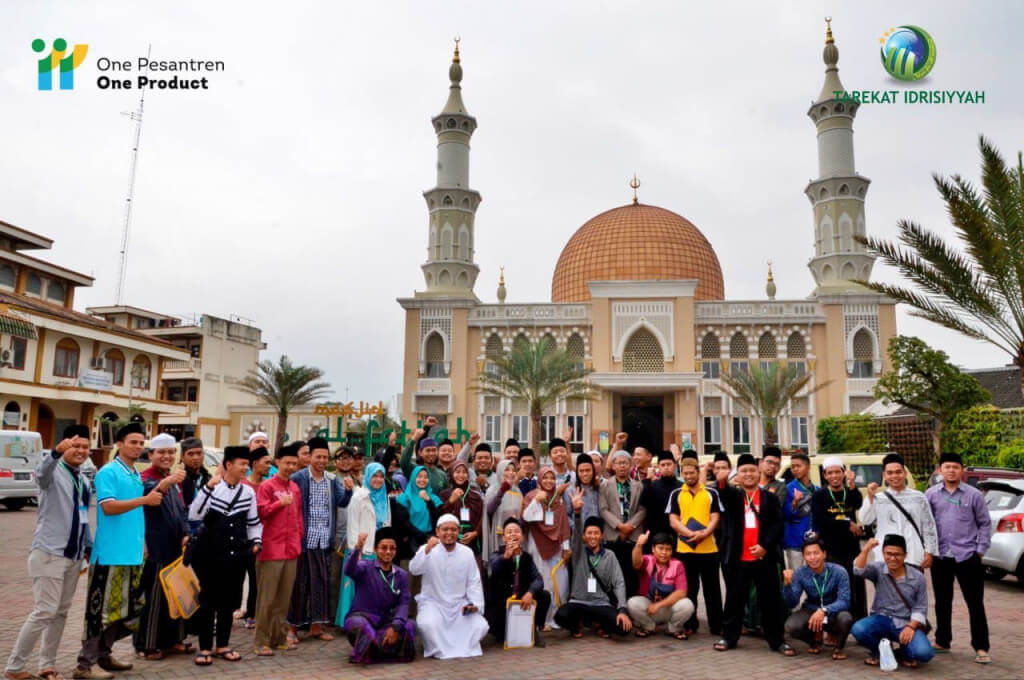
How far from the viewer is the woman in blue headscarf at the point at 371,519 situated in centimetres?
664

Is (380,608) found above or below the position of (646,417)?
below

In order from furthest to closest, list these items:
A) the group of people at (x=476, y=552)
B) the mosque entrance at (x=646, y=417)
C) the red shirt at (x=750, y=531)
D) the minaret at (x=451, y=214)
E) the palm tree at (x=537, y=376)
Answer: the minaret at (x=451, y=214) → the mosque entrance at (x=646, y=417) → the palm tree at (x=537, y=376) → the red shirt at (x=750, y=531) → the group of people at (x=476, y=552)

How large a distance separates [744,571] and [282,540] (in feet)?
12.6

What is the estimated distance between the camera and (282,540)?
6.03m

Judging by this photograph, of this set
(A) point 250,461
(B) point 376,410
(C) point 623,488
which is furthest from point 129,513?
(B) point 376,410

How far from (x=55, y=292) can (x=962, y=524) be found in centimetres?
3599

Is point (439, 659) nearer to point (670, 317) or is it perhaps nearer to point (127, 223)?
point (670, 317)

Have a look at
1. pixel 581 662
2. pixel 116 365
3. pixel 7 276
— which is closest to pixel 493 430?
pixel 116 365

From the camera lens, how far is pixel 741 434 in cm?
3042

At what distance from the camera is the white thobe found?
19.9 ft

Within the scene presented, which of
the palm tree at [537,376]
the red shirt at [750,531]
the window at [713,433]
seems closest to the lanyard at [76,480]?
the red shirt at [750,531]

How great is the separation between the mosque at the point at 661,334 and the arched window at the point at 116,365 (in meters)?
11.6

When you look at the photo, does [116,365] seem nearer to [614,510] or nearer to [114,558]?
[114,558]

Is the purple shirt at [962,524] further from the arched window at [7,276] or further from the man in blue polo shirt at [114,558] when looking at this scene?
the arched window at [7,276]
